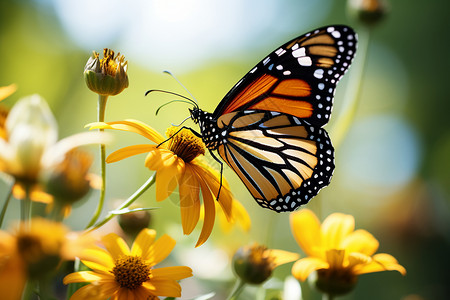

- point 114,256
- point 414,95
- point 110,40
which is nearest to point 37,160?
point 114,256

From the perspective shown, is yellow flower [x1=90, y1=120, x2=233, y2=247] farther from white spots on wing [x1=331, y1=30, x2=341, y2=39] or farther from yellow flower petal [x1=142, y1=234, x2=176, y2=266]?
white spots on wing [x1=331, y1=30, x2=341, y2=39]

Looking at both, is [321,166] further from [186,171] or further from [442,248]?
[442,248]

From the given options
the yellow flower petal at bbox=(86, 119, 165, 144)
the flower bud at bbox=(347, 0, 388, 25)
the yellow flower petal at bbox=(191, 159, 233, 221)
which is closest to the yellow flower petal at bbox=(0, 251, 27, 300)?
the yellow flower petal at bbox=(86, 119, 165, 144)

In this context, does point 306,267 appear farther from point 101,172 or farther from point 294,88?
point 294,88

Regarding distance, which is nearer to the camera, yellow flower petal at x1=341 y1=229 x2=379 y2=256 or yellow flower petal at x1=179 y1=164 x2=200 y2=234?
yellow flower petal at x1=179 y1=164 x2=200 y2=234

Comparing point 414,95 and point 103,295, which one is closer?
point 103,295

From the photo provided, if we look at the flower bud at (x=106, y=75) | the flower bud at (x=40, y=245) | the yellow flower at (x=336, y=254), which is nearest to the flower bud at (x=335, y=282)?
the yellow flower at (x=336, y=254)

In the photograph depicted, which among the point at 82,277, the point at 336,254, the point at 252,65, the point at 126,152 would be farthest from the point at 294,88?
the point at 252,65
